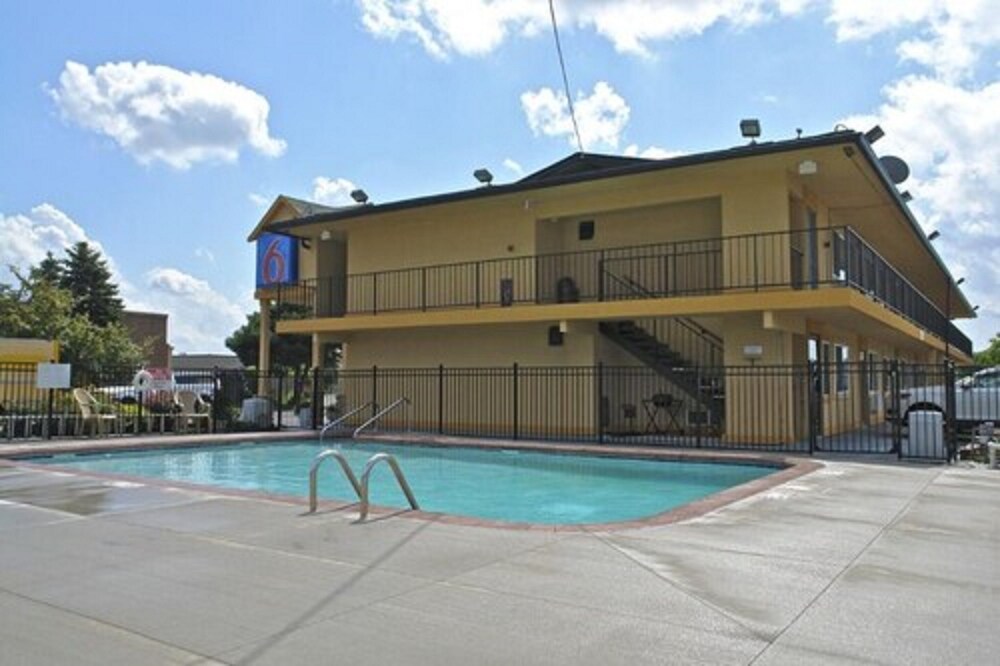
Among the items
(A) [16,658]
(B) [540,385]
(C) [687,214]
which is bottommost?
(A) [16,658]

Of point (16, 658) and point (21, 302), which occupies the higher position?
point (21, 302)

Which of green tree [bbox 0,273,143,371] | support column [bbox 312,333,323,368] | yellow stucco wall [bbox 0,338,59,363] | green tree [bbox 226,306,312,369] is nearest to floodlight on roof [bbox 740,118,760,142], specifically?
support column [bbox 312,333,323,368]

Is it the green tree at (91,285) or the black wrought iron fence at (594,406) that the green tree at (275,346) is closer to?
the green tree at (91,285)

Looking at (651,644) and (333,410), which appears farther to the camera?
(333,410)

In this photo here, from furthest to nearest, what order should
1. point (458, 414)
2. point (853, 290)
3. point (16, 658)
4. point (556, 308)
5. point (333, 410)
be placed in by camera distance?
point (333, 410) < point (458, 414) < point (556, 308) < point (853, 290) < point (16, 658)

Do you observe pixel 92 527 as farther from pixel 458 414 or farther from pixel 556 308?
pixel 458 414

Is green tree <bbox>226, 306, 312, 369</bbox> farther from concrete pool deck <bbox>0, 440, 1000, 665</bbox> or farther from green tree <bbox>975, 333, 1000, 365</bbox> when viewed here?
green tree <bbox>975, 333, 1000, 365</bbox>

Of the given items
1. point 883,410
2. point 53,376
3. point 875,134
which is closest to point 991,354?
point 883,410

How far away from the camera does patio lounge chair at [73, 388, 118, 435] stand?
17.7 m

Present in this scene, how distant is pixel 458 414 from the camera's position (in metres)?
21.0

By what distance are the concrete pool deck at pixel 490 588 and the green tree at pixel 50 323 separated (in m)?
30.8

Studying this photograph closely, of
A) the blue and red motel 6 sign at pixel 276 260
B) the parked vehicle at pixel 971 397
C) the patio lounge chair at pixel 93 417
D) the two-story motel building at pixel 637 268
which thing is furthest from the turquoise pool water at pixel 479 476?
the blue and red motel 6 sign at pixel 276 260

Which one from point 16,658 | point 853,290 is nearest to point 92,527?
point 16,658

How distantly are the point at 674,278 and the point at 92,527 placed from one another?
13758mm
